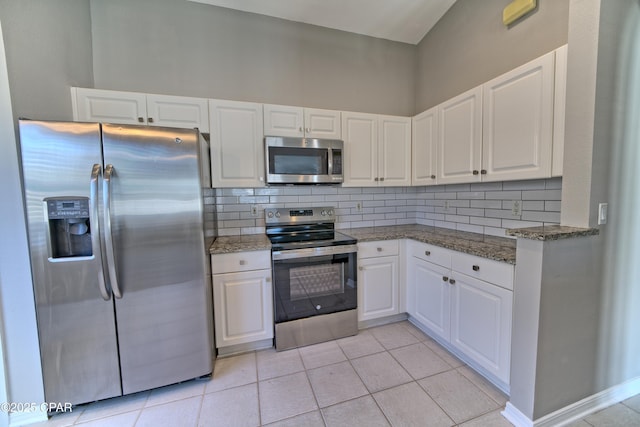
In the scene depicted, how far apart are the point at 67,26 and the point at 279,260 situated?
2.34 metres

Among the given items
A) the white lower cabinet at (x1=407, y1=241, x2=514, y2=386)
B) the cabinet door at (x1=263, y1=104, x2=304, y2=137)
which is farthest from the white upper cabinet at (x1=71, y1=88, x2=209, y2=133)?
the white lower cabinet at (x1=407, y1=241, x2=514, y2=386)

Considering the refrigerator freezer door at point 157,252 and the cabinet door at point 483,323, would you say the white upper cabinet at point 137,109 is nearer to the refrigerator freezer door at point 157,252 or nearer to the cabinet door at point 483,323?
the refrigerator freezer door at point 157,252

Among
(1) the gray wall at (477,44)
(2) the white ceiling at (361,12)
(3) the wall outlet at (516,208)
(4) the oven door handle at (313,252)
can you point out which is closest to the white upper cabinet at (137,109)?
(2) the white ceiling at (361,12)

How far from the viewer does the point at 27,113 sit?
150 centimetres

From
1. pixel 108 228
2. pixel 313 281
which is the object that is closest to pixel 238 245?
pixel 313 281

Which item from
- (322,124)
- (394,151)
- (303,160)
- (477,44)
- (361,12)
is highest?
(361,12)

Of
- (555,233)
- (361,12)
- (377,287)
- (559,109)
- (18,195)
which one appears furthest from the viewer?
(361,12)

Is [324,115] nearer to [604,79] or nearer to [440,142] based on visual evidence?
[440,142]

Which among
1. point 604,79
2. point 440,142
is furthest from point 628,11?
point 440,142

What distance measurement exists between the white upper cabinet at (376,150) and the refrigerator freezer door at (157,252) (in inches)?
57.9

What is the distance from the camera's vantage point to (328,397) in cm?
166

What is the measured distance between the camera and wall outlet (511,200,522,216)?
80.7 inches

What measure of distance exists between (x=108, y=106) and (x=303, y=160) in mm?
1572

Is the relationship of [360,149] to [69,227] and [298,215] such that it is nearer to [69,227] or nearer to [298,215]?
[298,215]
